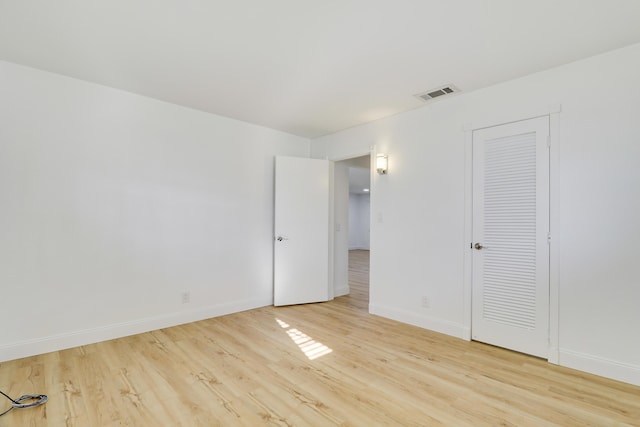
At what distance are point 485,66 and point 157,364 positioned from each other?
3.79m

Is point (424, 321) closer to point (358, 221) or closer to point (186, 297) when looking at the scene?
point (186, 297)

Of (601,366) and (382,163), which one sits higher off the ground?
(382,163)

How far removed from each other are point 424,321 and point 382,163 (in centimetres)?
195

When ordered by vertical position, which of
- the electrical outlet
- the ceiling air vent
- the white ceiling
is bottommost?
the electrical outlet

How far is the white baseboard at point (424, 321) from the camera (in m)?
3.15

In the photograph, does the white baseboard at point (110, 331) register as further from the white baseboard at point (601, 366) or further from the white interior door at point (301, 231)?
the white baseboard at point (601, 366)

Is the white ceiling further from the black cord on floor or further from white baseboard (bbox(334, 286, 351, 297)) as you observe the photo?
white baseboard (bbox(334, 286, 351, 297))

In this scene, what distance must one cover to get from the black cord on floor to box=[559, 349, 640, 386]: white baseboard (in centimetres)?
392

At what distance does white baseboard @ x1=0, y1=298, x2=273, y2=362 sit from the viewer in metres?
2.61

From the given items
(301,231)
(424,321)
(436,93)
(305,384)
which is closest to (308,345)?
(305,384)

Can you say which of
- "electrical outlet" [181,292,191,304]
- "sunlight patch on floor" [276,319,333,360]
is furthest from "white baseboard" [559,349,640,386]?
"electrical outlet" [181,292,191,304]

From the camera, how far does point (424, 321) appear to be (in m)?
3.43

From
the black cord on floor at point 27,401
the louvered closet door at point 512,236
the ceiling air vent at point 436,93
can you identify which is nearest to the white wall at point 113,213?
the black cord on floor at point 27,401

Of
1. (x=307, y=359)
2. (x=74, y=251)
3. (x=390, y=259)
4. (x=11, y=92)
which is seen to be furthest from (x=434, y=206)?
(x=11, y=92)
